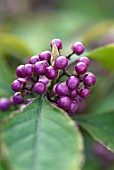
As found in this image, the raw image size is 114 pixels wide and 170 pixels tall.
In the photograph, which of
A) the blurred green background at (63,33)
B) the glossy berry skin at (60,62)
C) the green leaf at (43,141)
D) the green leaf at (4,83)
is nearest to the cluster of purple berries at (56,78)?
the glossy berry skin at (60,62)

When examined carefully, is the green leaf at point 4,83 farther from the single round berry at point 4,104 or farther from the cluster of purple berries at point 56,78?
the cluster of purple berries at point 56,78

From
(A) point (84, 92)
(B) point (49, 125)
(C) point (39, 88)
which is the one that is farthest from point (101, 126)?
(B) point (49, 125)

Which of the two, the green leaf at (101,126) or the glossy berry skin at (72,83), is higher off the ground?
the glossy berry skin at (72,83)

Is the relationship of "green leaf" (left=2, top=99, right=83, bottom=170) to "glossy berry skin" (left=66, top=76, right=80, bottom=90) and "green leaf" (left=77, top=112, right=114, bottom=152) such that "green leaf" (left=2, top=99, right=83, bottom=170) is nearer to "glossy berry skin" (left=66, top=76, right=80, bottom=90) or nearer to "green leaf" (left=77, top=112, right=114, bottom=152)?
"glossy berry skin" (left=66, top=76, right=80, bottom=90)

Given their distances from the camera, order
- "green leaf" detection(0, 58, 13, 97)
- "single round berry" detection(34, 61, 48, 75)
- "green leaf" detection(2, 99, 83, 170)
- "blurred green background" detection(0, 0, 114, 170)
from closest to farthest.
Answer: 1. "green leaf" detection(2, 99, 83, 170)
2. "single round berry" detection(34, 61, 48, 75)
3. "green leaf" detection(0, 58, 13, 97)
4. "blurred green background" detection(0, 0, 114, 170)

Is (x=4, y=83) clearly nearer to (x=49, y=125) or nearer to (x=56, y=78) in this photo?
(x=56, y=78)

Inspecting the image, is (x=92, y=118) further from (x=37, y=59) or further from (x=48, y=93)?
(x=37, y=59)

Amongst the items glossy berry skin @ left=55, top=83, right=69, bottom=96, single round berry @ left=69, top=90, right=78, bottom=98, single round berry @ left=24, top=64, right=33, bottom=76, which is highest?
single round berry @ left=24, top=64, right=33, bottom=76

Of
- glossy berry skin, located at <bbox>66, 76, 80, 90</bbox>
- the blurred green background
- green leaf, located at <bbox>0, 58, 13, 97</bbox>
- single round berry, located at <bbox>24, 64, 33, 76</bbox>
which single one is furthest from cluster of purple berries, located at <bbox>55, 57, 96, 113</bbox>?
green leaf, located at <bbox>0, 58, 13, 97</bbox>
